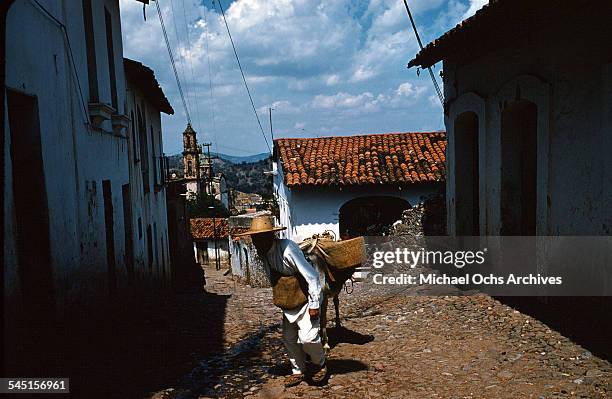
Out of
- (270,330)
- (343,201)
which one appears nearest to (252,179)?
(343,201)

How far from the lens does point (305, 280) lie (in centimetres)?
460

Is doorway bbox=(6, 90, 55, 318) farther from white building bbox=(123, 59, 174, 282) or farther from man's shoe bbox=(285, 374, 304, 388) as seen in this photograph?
white building bbox=(123, 59, 174, 282)

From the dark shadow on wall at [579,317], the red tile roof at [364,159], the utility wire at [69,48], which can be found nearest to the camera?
the utility wire at [69,48]

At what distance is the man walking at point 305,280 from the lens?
4.52m

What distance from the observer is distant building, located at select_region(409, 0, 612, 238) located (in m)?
5.68

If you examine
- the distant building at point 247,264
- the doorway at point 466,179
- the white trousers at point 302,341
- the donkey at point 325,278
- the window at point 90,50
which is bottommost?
the distant building at point 247,264

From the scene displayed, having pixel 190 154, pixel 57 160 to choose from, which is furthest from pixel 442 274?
pixel 190 154

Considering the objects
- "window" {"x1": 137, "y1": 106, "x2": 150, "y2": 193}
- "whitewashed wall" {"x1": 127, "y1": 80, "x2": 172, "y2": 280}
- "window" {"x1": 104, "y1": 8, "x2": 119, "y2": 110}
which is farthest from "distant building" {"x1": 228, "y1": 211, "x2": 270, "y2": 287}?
"window" {"x1": 104, "y1": 8, "x2": 119, "y2": 110}

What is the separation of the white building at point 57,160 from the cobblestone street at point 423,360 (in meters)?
1.48

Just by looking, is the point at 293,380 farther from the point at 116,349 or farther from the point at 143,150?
the point at 143,150

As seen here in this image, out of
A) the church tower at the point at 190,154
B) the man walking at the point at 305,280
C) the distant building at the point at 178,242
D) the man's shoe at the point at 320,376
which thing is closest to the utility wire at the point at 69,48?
the man walking at the point at 305,280

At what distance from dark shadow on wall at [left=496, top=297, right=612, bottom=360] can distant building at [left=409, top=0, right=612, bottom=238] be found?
816mm

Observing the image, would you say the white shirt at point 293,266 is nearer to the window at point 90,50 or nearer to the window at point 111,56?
the window at point 90,50

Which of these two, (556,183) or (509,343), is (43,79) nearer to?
(509,343)
